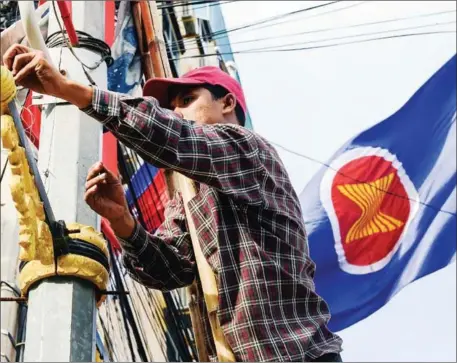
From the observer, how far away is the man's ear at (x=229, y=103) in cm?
273

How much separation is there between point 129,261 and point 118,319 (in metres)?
3.22

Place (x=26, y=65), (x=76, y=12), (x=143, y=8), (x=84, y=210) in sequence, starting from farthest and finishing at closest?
(x=143, y=8)
(x=76, y=12)
(x=84, y=210)
(x=26, y=65)

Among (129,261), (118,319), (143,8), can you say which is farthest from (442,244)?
(129,261)

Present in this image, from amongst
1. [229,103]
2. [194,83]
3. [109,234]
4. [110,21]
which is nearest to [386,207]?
[109,234]

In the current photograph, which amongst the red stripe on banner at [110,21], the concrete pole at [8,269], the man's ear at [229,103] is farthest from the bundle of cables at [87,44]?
the concrete pole at [8,269]

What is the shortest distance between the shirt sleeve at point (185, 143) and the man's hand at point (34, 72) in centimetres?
11

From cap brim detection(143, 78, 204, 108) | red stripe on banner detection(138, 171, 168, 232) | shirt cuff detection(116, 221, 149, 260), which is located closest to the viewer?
shirt cuff detection(116, 221, 149, 260)

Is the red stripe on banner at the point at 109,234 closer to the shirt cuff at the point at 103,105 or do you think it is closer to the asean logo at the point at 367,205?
the shirt cuff at the point at 103,105

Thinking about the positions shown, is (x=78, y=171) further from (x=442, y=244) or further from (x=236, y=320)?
(x=442, y=244)

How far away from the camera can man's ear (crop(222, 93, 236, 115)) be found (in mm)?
2729

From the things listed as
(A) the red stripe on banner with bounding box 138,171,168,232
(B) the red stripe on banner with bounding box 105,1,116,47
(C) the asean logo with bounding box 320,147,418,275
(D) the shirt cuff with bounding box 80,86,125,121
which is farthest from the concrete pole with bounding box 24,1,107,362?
(C) the asean logo with bounding box 320,147,418,275

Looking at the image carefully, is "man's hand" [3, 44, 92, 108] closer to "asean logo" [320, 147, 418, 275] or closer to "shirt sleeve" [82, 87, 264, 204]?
"shirt sleeve" [82, 87, 264, 204]

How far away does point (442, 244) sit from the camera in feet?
18.4

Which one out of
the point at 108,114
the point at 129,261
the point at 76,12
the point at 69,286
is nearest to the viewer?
the point at 108,114
